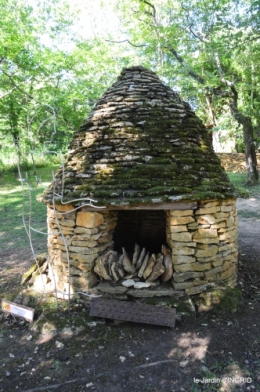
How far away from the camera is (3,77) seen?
1178 cm

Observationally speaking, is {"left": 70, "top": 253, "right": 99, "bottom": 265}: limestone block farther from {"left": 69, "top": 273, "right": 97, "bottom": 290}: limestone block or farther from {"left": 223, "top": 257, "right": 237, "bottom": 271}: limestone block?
{"left": 223, "top": 257, "right": 237, "bottom": 271}: limestone block

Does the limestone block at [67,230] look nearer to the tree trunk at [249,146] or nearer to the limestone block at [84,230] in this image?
the limestone block at [84,230]

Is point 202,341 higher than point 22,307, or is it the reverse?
point 22,307

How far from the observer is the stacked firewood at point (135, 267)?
4020mm

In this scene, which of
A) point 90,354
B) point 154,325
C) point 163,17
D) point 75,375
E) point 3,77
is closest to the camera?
point 75,375

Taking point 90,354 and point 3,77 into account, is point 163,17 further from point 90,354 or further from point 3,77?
point 90,354

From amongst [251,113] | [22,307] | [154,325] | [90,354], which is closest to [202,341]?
[154,325]

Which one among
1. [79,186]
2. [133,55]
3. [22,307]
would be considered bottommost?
[22,307]

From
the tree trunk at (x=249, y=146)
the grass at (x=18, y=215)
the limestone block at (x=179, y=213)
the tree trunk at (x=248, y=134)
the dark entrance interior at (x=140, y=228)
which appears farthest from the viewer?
Result: the tree trunk at (x=249, y=146)

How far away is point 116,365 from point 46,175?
17.2 m

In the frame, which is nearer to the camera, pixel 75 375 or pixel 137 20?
pixel 75 375

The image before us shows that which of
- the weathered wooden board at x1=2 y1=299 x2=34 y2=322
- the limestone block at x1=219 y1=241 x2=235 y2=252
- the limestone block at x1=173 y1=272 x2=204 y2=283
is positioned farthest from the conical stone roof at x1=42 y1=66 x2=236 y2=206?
the weathered wooden board at x1=2 y1=299 x2=34 y2=322

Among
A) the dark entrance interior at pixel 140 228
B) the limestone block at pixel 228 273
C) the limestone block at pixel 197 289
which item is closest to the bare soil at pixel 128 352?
the limestone block at pixel 197 289

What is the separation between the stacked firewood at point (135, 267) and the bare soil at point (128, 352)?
62 centimetres
